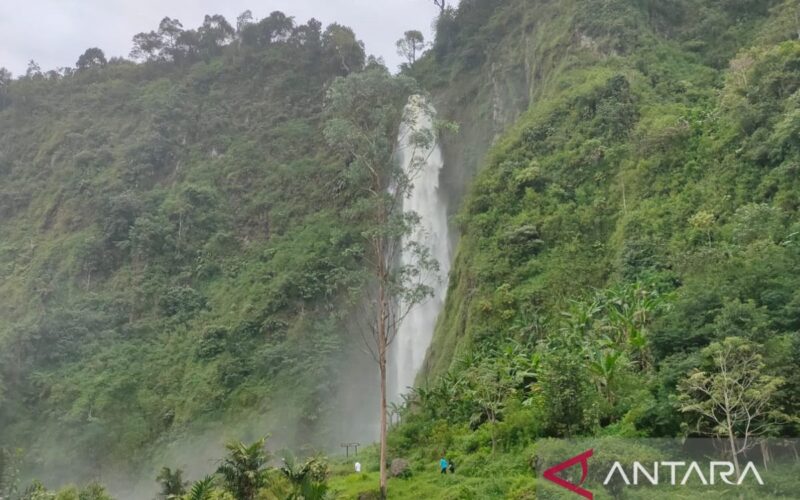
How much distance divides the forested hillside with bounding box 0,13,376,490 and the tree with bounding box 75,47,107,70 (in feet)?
6.79

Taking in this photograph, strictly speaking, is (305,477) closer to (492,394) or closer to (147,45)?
(492,394)

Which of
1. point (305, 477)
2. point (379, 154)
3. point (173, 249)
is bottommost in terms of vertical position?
point (305, 477)

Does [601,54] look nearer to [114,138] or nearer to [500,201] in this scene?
[500,201]

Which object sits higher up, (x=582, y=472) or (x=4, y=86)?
(x=4, y=86)

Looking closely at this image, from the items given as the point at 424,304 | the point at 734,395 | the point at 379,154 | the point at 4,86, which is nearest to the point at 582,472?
the point at 734,395

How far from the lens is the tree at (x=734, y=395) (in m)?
11.3

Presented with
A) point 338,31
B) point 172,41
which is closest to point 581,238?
point 338,31

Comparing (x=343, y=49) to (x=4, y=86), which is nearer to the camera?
(x=343, y=49)

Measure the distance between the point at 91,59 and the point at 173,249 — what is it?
3713cm

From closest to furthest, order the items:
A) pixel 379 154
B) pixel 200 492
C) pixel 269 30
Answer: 1. pixel 200 492
2. pixel 379 154
3. pixel 269 30

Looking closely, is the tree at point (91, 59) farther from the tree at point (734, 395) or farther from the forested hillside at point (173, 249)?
the tree at point (734, 395)

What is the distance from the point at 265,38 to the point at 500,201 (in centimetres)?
4242

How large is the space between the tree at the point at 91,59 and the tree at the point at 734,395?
72986 millimetres

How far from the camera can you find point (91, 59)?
70.9 meters
